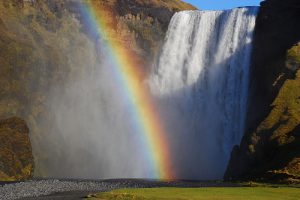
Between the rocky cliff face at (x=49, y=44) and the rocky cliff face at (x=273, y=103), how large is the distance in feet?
97.6

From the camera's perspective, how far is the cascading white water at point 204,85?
89312 mm

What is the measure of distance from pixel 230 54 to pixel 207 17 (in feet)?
34.1

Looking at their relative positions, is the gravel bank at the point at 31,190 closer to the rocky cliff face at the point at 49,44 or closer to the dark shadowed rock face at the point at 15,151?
the dark shadowed rock face at the point at 15,151

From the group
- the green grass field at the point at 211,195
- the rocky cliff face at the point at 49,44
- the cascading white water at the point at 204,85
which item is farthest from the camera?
the rocky cliff face at the point at 49,44

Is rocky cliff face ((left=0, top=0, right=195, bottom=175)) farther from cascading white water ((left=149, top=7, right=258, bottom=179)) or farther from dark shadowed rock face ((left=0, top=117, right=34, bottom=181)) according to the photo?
dark shadowed rock face ((left=0, top=117, right=34, bottom=181))

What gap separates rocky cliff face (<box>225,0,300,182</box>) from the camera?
202 ft

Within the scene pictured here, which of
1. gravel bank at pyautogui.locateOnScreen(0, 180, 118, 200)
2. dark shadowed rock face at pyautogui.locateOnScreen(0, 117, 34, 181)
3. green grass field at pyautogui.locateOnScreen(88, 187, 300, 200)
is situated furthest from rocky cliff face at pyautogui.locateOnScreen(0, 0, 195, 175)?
green grass field at pyautogui.locateOnScreen(88, 187, 300, 200)

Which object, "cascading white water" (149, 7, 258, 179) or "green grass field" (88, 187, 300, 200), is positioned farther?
"cascading white water" (149, 7, 258, 179)

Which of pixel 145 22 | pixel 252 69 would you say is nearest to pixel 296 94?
pixel 252 69

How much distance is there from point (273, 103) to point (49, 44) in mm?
48672

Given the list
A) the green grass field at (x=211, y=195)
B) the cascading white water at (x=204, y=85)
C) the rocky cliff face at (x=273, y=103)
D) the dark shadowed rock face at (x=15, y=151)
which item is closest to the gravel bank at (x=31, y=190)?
the green grass field at (x=211, y=195)

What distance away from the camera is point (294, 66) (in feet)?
252

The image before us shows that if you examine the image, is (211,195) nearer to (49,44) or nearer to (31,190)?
(31,190)

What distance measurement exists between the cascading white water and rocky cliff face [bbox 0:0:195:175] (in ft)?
25.7
